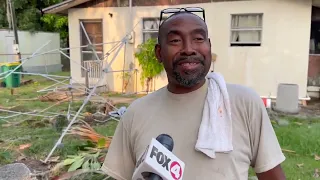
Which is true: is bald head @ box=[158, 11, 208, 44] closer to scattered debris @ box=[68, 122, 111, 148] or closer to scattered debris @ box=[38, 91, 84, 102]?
scattered debris @ box=[68, 122, 111, 148]

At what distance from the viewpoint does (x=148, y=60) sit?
33.9 ft

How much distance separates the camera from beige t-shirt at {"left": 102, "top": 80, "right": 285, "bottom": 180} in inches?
52.9

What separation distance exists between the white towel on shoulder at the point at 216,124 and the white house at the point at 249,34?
7.27m

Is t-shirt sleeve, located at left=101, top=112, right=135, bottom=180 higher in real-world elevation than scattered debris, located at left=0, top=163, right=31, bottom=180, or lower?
higher

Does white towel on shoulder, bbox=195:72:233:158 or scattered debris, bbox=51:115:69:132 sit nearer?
white towel on shoulder, bbox=195:72:233:158

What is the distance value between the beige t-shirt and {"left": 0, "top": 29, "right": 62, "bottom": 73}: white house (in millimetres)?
16872

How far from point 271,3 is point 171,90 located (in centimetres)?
826

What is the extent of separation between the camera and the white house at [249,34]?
8828mm

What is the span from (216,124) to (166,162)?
405 millimetres

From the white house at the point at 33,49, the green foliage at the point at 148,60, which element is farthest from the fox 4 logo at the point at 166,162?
the white house at the point at 33,49

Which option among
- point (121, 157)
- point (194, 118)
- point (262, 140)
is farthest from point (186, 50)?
point (121, 157)

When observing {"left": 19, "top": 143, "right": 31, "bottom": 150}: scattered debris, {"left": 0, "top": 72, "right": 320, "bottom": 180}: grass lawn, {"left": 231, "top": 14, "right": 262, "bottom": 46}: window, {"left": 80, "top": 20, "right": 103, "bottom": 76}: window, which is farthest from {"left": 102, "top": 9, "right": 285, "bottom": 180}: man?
{"left": 80, "top": 20, "right": 103, "bottom": 76}: window

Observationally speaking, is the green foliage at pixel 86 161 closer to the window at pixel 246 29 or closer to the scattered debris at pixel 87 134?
the scattered debris at pixel 87 134

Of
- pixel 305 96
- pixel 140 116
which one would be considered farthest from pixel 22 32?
pixel 140 116
